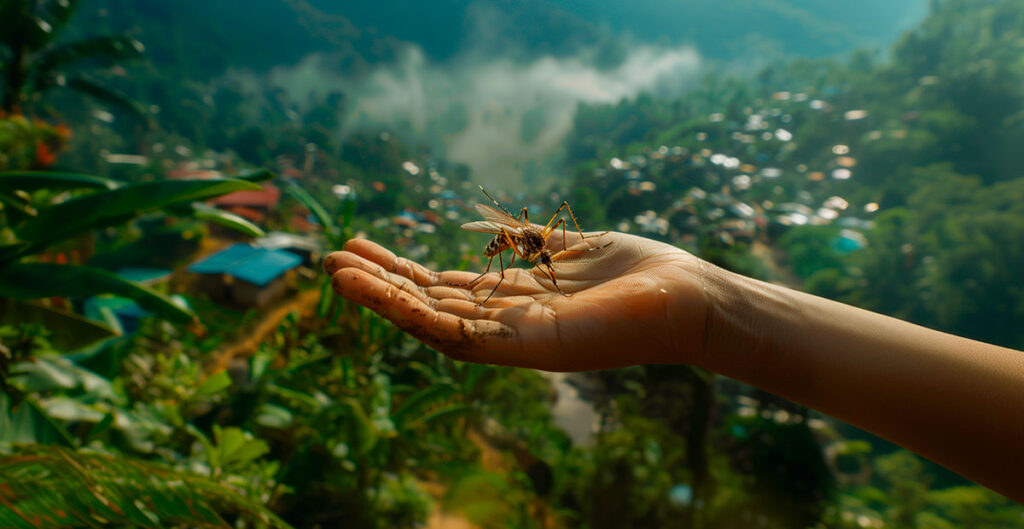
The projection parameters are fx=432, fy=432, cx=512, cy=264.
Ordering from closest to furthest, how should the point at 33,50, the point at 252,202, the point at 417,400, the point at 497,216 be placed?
the point at 497,216 → the point at 417,400 → the point at 33,50 → the point at 252,202

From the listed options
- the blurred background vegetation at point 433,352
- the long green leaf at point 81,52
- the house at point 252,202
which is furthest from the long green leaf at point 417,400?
the house at point 252,202

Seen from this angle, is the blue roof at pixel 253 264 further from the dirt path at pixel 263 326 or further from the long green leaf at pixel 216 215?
the long green leaf at pixel 216 215

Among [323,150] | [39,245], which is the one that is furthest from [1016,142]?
[323,150]

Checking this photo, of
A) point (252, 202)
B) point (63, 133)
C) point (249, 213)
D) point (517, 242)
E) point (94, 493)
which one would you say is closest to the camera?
point (94, 493)

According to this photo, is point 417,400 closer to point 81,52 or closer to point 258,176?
point 258,176

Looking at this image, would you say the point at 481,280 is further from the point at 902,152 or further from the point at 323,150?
the point at 323,150

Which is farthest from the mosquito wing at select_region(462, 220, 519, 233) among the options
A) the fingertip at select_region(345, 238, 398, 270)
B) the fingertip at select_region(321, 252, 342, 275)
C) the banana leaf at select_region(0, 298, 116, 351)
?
the banana leaf at select_region(0, 298, 116, 351)

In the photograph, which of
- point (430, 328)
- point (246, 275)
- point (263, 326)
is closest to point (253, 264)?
point (246, 275)

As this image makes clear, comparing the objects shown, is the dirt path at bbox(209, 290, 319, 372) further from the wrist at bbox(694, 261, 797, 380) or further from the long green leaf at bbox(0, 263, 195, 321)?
the wrist at bbox(694, 261, 797, 380)
